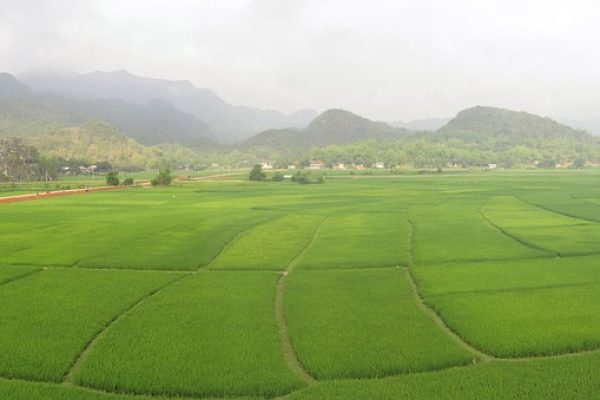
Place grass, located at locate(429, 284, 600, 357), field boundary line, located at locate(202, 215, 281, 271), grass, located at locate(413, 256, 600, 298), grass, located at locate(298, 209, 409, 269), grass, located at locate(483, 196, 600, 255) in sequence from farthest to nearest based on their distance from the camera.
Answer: grass, located at locate(483, 196, 600, 255), field boundary line, located at locate(202, 215, 281, 271), grass, located at locate(298, 209, 409, 269), grass, located at locate(413, 256, 600, 298), grass, located at locate(429, 284, 600, 357)

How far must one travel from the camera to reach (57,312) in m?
15.8

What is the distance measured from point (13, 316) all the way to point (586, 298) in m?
17.9

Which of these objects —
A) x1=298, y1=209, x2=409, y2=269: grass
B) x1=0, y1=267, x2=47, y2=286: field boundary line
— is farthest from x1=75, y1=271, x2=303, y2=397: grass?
x1=0, y1=267, x2=47, y2=286: field boundary line

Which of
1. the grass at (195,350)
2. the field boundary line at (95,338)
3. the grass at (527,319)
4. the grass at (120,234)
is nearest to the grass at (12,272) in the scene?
the grass at (120,234)

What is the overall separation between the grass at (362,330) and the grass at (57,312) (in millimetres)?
5425

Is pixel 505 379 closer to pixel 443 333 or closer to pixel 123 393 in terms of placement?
pixel 443 333

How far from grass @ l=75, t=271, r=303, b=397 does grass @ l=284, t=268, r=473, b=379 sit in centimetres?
88

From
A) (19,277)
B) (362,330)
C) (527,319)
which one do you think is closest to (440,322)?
(527,319)

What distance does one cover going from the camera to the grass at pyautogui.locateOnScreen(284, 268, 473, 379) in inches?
477

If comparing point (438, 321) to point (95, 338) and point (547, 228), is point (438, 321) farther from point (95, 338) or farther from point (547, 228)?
point (547, 228)

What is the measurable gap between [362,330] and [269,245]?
14464 mm

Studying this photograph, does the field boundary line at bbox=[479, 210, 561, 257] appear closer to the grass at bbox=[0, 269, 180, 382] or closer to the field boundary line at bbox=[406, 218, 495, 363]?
the field boundary line at bbox=[406, 218, 495, 363]

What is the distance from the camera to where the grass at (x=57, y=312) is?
40.2 feet

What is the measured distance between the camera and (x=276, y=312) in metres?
16.3
